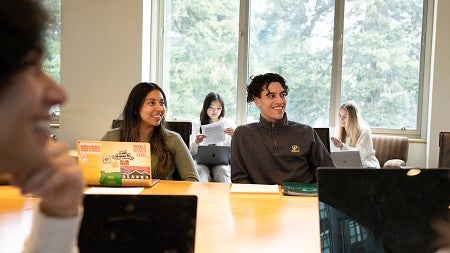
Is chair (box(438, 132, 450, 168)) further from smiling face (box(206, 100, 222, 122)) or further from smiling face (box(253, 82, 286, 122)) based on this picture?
smiling face (box(206, 100, 222, 122))

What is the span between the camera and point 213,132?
15.0 ft

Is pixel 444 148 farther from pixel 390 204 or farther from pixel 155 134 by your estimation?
pixel 390 204

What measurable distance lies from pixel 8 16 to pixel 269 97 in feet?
8.50

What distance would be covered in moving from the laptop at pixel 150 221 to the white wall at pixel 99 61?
435 centimetres

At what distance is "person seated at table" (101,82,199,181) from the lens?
2.61m

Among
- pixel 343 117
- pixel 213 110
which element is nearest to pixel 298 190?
pixel 343 117

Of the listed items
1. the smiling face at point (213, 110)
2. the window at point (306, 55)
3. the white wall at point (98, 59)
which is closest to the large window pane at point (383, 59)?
the window at point (306, 55)

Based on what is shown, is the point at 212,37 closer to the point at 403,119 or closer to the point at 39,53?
the point at 403,119

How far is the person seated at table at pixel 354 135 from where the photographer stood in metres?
4.55

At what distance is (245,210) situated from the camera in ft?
5.77

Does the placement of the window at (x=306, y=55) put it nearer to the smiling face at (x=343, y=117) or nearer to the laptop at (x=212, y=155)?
the smiling face at (x=343, y=117)

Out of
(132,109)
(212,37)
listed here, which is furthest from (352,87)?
(132,109)

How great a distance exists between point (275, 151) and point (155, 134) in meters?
0.72

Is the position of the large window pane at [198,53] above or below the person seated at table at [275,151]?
above
